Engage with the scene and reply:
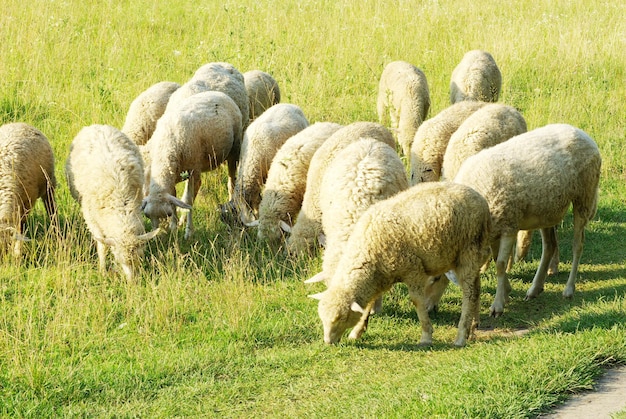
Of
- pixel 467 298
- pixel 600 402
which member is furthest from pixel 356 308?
pixel 600 402

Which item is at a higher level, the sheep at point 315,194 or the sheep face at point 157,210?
the sheep at point 315,194

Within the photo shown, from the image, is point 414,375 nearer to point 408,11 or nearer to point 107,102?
point 107,102

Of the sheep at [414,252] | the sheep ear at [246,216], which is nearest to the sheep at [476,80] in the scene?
the sheep ear at [246,216]

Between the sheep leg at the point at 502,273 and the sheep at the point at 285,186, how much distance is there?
7.79ft

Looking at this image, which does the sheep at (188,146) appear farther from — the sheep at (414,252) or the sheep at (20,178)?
the sheep at (414,252)

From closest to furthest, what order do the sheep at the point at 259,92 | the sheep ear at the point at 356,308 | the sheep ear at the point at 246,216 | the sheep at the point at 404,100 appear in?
1. the sheep ear at the point at 356,308
2. the sheep ear at the point at 246,216
3. the sheep at the point at 404,100
4. the sheep at the point at 259,92

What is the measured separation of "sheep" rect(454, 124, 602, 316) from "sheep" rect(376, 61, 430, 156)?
391 cm

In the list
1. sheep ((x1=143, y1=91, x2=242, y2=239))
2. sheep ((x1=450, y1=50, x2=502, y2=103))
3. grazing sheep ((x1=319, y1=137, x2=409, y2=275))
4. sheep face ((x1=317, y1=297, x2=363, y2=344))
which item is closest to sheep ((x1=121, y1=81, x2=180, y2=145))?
sheep ((x1=143, y1=91, x2=242, y2=239))

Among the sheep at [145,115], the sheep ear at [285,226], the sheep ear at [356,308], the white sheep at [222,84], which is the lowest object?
the sheep ear at [285,226]

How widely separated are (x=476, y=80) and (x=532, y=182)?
505cm

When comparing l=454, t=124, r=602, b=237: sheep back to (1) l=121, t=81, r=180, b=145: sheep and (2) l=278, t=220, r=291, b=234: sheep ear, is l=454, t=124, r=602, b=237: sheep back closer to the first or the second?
(2) l=278, t=220, r=291, b=234: sheep ear

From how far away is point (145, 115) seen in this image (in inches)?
467

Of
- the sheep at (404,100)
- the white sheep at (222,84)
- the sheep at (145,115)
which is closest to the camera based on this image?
the sheep at (145,115)

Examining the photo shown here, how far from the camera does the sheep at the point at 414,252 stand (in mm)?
6934
